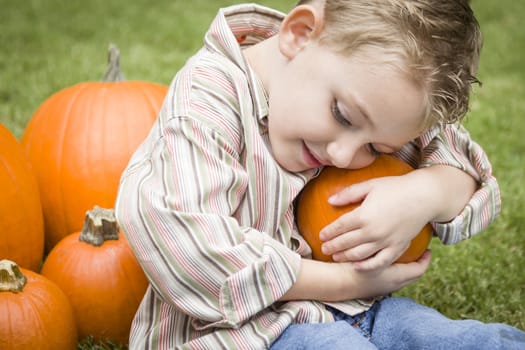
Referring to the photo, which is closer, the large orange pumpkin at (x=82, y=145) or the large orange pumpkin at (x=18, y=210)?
the large orange pumpkin at (x=18, y=210)

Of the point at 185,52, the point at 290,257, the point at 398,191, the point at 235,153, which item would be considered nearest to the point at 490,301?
the point at 398,191

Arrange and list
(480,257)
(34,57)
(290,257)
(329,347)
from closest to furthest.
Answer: (329,347)
(290,257)
(480,257)
(34,57)

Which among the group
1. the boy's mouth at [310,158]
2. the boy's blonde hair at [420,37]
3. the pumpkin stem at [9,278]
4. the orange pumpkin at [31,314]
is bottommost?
the orange pumpkin at [31,314]

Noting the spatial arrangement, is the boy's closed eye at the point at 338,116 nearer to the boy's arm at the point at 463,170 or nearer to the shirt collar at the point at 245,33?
the shirt collar at the point at 245,33

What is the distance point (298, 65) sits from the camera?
1.78 meters

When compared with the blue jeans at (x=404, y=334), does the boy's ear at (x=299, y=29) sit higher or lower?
higher

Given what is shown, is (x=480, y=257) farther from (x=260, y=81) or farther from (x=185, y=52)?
(x=185, y=52)

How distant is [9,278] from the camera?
6.46ft

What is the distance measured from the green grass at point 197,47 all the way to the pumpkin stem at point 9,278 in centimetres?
31

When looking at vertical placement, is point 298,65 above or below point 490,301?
above

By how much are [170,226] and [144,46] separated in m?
4.30

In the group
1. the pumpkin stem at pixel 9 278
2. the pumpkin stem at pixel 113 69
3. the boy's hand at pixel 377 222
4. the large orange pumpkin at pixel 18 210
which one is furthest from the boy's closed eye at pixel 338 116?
the pumpkin stem at pixel 113 69

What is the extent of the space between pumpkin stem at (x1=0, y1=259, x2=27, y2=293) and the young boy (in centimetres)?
36

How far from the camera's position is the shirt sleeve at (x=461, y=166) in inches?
80.8
